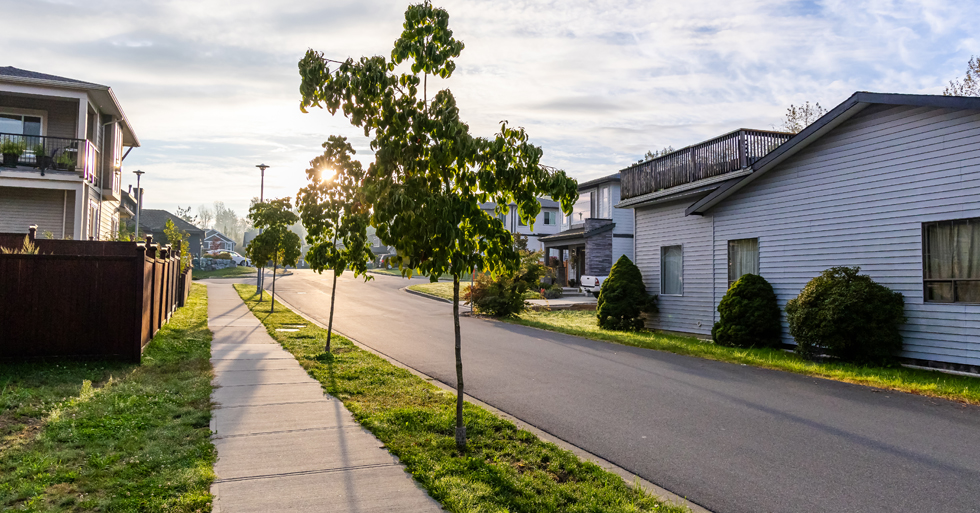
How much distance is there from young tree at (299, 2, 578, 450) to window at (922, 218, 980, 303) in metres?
8.71

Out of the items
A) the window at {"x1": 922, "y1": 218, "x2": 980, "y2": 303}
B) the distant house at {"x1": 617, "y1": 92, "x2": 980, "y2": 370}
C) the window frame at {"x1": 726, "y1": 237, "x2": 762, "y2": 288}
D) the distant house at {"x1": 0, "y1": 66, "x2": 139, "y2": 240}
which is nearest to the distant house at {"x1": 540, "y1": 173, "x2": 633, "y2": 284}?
the distant house at {"x1": 617, "y1": 92, "x2": 980, "y2": 370}

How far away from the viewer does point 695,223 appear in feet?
55.9

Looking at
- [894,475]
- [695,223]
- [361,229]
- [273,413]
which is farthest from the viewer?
[695,223]

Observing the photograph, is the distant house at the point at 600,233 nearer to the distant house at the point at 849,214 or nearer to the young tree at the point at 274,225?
the distant house at the point at 849,214

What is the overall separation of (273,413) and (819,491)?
5.38m

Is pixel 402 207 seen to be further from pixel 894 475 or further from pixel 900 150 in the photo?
pixel 900 150

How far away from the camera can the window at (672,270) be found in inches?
695

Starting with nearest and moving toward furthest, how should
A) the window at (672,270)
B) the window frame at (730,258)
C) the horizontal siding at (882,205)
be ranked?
1. the horizontal siding at (882,205)
2. the window frame at (730,258)
3. the window at (672,270)

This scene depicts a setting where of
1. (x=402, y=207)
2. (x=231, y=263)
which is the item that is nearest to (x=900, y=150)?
(x=402, y=207)

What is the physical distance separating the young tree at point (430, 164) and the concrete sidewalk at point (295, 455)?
1078 mm

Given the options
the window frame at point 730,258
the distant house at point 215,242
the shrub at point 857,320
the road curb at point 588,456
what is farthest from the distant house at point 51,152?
the distant house at point 215,242

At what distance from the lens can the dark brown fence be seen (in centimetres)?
866

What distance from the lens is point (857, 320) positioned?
1105 centimetres

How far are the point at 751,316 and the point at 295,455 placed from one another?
11.4m
